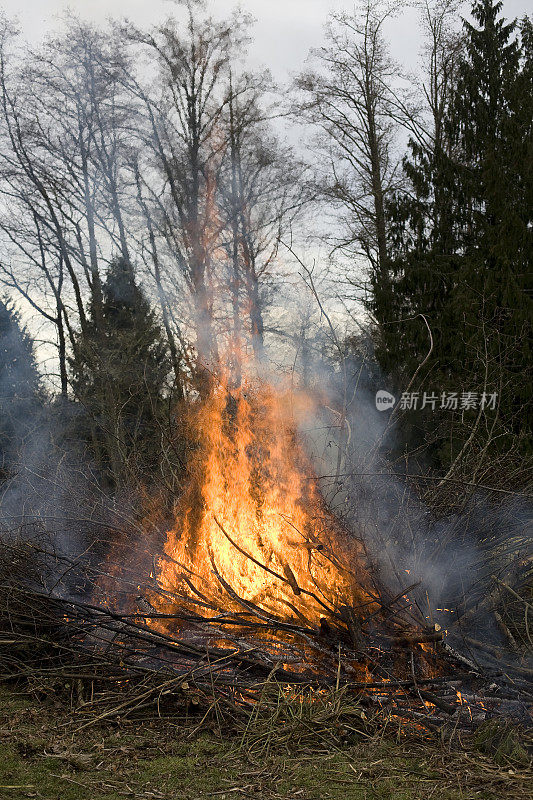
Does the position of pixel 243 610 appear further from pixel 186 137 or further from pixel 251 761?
pixel 186 137

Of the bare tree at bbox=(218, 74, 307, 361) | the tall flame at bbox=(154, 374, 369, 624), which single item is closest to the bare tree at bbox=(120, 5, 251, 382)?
the bare tree at bbox=(218, 74, 307, 361)

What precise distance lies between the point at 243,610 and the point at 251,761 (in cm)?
151

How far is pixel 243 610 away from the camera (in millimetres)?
4703

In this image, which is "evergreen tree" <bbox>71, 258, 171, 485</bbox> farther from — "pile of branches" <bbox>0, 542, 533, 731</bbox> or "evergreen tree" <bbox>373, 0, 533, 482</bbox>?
"pile of branches" <bbox>0, 542, 533, 731</bbox>

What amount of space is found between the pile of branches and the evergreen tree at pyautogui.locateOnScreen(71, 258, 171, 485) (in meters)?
8.51

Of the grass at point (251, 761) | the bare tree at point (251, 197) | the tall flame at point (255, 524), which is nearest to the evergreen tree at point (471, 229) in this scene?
the bare tree at point (251, 197)

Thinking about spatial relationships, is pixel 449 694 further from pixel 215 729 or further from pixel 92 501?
pixel 92 501

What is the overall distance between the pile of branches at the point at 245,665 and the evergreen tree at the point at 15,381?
27.2ft

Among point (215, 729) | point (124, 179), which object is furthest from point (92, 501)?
point (124, 179)

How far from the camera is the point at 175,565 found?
5043 millimetres

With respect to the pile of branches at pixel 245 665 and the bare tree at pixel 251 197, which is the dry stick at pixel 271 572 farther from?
the bare tree at pixel 251 197

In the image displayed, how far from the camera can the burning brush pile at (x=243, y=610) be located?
380 centimetres

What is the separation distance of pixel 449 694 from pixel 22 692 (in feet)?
7.89

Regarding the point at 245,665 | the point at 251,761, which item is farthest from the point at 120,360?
the point at 251,761
